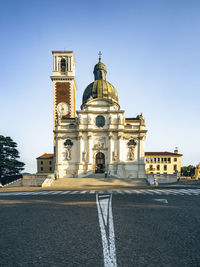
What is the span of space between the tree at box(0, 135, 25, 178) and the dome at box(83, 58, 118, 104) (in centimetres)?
2228

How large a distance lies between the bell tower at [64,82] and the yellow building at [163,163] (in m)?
41.5

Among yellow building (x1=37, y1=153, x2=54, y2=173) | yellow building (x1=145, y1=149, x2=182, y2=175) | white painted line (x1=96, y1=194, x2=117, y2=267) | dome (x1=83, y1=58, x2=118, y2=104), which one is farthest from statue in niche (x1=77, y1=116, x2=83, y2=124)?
yellow building (x1=145, y1=149, x2=182, y2=175)

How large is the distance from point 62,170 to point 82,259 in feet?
121

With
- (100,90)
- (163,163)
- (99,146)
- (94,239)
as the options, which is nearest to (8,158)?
(99,146)

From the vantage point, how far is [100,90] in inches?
1826

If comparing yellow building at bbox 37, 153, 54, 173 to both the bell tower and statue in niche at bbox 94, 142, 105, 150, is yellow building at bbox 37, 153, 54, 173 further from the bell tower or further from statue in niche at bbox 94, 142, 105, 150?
statue in niche at bbox 94, 142, 105, 150

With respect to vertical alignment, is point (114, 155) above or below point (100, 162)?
above

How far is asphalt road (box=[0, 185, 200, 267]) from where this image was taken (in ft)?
15.1

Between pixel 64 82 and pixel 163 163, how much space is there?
2011 inches

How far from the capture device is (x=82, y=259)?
4613mm

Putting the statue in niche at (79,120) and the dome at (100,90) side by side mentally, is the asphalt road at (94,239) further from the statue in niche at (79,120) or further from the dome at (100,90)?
the dome at (100,90)

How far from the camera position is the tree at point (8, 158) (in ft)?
137

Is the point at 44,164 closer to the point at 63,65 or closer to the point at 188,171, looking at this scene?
the point at 63,65

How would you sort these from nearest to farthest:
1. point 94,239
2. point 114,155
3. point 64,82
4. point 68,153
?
point 94,239 → point 114,155 → point 68,153 → point 64,82
